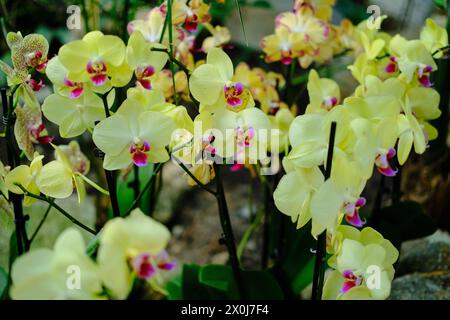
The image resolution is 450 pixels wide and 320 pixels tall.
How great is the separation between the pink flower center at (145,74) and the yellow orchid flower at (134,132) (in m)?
0.06

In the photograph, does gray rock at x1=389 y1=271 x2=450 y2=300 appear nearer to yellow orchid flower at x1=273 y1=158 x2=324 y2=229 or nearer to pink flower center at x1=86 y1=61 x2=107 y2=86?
yellow orchid flower at x1=273 y1=158 x2=324 y2=229

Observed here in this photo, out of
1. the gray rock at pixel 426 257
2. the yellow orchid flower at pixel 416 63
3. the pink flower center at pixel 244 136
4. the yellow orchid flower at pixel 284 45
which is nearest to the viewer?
the pink flower center at pixel 244 136

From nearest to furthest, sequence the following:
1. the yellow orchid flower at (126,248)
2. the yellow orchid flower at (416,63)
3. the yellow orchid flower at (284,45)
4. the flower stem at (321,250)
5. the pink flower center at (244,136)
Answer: the yellow orchid flower at (126,248) → the flower stem at (321,250) → the pink flower center at (244,136) → the yellow orchid flower at (416,63) → the yellow orchid flower at (284,45)

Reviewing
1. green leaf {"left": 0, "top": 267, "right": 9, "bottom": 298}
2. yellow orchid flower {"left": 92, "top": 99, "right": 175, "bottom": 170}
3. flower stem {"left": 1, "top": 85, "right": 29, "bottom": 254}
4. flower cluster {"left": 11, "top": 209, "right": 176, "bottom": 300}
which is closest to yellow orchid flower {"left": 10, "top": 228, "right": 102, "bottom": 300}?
flower cluster {"left": 11, "top": 209, "right": 176, "bottom": 300}

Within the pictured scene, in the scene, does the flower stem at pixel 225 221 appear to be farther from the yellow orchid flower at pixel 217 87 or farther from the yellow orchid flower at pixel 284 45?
the yellow orchid flower at pixel 284 45

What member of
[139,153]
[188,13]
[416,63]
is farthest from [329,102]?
[139,153]

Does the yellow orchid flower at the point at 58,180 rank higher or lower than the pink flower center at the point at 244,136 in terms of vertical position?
lower

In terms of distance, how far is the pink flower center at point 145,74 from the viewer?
0.68 m

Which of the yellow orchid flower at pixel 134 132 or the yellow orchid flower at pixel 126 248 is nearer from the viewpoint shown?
the yellow orchid flower at pixel 126 248

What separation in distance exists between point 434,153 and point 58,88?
97cm

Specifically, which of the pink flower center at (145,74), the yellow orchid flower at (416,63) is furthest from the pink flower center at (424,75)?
the pink flower center at (145,74)

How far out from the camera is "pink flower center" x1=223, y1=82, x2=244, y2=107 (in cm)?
66

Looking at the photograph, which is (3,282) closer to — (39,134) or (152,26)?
(39,134)

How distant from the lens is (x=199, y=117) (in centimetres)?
64
